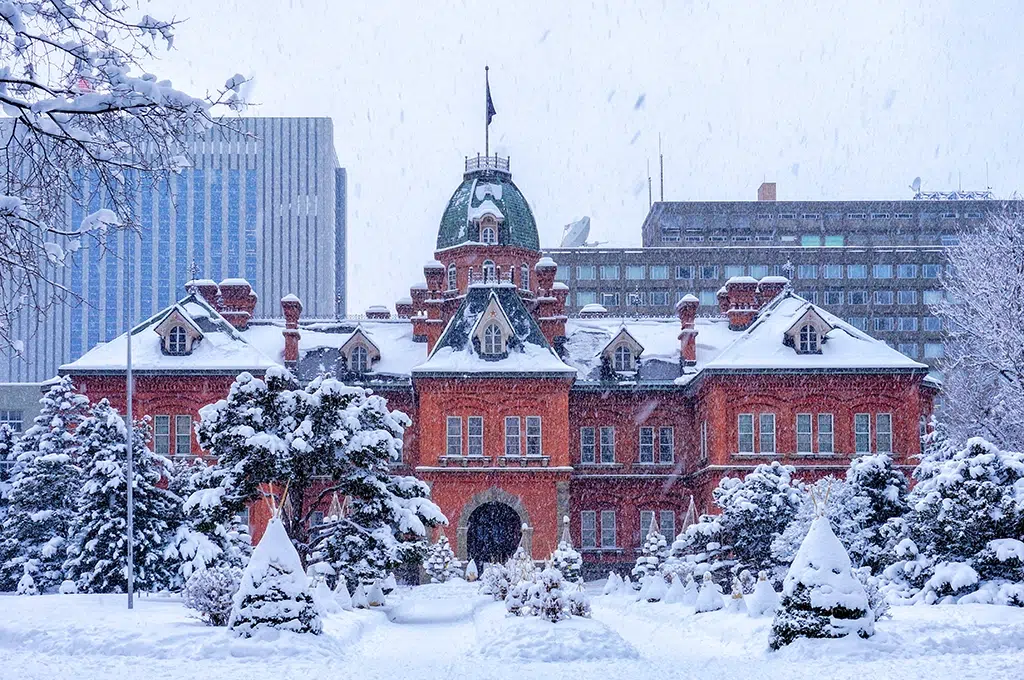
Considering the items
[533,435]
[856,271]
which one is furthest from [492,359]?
[856,271]

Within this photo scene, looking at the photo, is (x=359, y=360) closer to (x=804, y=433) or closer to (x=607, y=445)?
(x=607, y=445)

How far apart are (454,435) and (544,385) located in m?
4.09

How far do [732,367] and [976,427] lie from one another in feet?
34.9

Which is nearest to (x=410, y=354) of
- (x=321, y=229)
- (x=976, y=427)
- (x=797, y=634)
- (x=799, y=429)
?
(x=799, y=429)

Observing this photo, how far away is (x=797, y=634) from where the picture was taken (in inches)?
704

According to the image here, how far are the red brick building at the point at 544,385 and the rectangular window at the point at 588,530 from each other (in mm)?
96

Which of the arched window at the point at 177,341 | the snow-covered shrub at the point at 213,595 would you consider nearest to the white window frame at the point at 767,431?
the arched window at the point at 177,341

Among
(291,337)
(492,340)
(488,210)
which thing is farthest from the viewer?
(488,210)

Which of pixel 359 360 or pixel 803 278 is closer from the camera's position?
pixel 359 360

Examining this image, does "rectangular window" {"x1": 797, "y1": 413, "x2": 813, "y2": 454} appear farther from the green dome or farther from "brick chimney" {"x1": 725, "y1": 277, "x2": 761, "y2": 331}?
the green dome

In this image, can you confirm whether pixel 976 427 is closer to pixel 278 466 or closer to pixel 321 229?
pixel 278 466

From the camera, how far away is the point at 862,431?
47688 mm

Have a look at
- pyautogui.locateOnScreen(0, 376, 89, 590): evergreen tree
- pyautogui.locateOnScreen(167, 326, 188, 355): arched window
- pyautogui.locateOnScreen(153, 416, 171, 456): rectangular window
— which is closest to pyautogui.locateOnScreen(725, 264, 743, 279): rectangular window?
pyautogui.locateOnScreen(167, 326, 188, 355): arched window

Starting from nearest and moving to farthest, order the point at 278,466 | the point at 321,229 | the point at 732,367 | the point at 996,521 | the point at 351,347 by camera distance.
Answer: the point at 996,521, the point at 278,466, the point at 732,367, the point at 351,347, the point at 321,229
